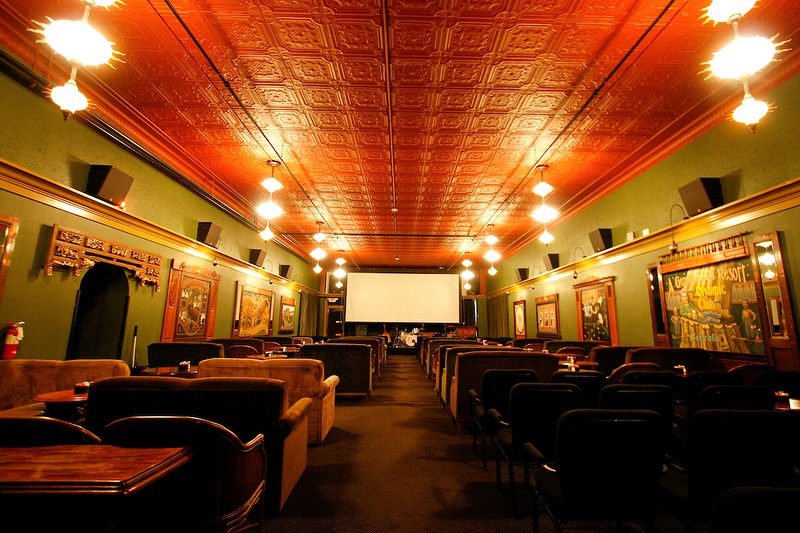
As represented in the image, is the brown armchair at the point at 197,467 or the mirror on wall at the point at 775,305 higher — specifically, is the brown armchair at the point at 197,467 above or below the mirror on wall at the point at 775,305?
below

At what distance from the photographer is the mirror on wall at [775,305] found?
11.4 feet

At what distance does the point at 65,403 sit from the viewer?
2.49m

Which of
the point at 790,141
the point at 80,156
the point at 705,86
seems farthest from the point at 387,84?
the point at 790,141

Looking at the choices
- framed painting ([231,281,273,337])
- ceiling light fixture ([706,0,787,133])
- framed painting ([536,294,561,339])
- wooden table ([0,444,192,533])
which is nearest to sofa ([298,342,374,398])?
framed painting ([231,281,273,337])

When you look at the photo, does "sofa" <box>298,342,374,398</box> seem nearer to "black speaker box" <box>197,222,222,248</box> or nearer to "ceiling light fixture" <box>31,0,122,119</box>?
"black speaker box" <box>197,222,222,248</box>

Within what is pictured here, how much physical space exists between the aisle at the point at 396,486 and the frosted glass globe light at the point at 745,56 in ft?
10.5

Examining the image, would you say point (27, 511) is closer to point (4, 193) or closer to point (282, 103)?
point (4, 193)

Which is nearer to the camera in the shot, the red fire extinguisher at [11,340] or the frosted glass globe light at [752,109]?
the frosted glass globe light at [752,109]

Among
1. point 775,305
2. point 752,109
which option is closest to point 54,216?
point 752,109

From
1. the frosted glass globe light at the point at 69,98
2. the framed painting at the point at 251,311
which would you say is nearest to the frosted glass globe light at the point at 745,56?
the frosted glass globe light at the point at 69,98

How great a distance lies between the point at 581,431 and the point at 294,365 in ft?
8.26

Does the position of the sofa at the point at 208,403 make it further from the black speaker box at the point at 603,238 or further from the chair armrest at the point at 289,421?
the black speaker box at the point at 603,238

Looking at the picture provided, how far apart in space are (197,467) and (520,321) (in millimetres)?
11226

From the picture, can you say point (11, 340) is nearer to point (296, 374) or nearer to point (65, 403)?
point (65, 403)
